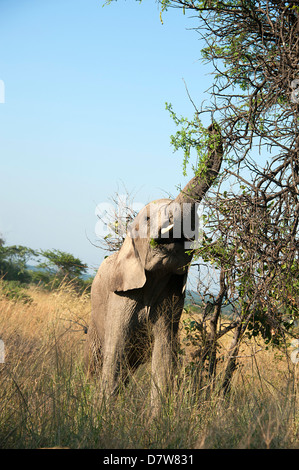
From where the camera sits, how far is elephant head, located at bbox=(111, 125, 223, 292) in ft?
16.4

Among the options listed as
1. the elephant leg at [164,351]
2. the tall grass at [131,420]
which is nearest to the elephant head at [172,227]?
the elephant leg at [164,351]

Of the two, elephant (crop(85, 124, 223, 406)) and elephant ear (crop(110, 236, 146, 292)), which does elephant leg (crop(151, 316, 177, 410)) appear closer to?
elephant (crop(85, 124, 223, 406))

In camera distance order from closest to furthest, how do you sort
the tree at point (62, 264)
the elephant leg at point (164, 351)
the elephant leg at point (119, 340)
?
the elephant leg at point (164, 351), the elephant leg at point (119, 340), the tree at point (62, 264)

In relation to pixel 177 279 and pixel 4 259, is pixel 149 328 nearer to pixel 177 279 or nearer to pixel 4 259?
pixel 177 279

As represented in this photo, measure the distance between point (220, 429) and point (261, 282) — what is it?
5.11 feet

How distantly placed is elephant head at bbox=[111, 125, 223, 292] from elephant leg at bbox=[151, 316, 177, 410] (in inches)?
19.9

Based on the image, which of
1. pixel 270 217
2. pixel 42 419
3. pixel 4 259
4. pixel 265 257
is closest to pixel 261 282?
pixel 265 257

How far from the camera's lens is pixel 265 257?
16.2 feet

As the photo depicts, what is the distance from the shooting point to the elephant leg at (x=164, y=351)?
5.38 m

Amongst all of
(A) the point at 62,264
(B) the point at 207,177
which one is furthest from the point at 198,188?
(A) the point at 62,264

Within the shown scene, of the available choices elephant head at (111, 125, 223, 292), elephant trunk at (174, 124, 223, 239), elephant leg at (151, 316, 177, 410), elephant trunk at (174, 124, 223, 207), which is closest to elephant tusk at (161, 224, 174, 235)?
elephant head at (111, 125, 223, 292)

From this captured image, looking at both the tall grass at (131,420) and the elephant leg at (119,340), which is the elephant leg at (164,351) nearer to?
the tall grass at (131,420)

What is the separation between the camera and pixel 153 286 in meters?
5.59

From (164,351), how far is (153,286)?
0.67 meters
